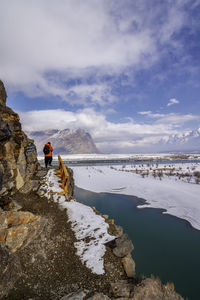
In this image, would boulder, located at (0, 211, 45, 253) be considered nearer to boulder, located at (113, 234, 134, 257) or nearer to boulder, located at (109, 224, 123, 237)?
boulder, located at (109, 224, 123, 237)

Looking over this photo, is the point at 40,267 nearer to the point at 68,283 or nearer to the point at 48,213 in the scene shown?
the point at 68,283

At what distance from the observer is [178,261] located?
1093 cm

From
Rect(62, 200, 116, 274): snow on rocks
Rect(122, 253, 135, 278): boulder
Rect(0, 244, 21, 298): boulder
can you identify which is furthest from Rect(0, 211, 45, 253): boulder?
Rect(122, 253, 135, 278): boulder

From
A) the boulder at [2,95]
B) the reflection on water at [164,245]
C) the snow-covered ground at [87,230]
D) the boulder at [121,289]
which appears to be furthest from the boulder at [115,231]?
the boulder at [2,95]

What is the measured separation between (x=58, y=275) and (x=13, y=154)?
8.03 m

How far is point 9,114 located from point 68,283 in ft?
36.4

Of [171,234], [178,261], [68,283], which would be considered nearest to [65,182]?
[68,283]

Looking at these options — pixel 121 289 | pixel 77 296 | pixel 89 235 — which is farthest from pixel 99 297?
pixel 89 235

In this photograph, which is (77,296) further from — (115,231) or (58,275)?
(115,231)

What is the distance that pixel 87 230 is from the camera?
8.92 metres

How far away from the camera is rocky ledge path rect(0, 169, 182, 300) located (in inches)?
218

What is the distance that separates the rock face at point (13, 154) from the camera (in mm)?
9891

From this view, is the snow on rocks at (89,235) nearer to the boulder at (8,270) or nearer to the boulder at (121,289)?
the boulder at (121,289)

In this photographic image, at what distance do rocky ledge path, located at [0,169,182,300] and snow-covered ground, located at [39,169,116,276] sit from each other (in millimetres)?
278
